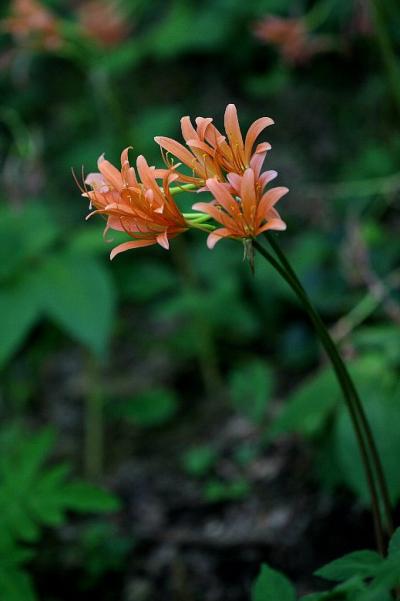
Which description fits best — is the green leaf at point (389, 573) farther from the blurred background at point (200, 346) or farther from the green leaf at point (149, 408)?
the green leaf at point (149, 408)

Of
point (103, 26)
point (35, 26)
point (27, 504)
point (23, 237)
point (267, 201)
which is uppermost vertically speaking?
point (103, 26)

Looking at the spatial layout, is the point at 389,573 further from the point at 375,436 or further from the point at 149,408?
the point at 149,408

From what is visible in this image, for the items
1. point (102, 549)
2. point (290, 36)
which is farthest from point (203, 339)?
point (290, 36)

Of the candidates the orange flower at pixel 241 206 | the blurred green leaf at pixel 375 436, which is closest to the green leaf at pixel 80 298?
the blurred green leaf at pixel 375 436

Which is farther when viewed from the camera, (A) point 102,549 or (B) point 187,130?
(A) point 102,549

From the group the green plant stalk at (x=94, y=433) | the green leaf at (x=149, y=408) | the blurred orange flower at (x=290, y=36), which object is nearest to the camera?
the green plant stalk at (x=94, y=433)
